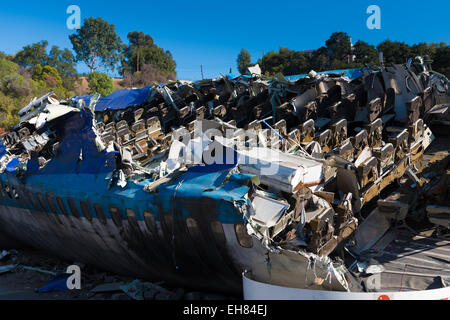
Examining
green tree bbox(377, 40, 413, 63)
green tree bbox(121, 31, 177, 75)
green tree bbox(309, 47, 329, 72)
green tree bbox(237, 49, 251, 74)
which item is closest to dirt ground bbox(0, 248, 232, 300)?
green tree bbox(377, 40, 413, 63)

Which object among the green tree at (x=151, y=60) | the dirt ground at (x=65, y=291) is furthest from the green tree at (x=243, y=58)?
the dirt ground at (x=65, y=291)

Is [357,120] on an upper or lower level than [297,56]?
lower

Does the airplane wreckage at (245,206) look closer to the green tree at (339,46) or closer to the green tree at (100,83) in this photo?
the green tree at (339,46)

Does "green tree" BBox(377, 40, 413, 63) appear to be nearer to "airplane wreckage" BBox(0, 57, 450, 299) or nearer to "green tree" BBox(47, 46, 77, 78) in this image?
"airplane wreckage" BBox(0, 57, 450, 299)

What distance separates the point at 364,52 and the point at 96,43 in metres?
58.1

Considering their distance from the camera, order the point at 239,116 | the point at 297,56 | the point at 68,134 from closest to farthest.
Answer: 1. the point at 68,134
2. the point at 239,116
3. the point at 297,56

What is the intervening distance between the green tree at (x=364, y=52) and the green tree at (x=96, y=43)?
5413cm

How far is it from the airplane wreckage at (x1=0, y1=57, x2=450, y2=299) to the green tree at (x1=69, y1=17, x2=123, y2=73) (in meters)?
73.6

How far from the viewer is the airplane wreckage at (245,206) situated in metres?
8.39

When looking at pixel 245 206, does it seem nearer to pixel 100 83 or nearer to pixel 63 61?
pixel 100 83
